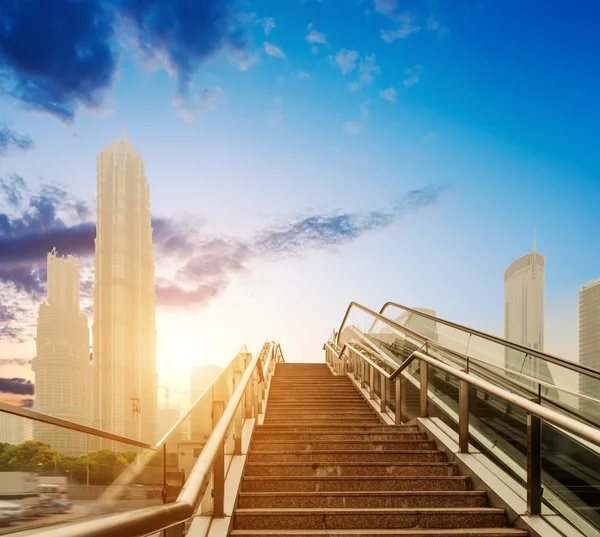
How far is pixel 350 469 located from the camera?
12.6 ft

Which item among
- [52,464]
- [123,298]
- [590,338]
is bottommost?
[123,298]

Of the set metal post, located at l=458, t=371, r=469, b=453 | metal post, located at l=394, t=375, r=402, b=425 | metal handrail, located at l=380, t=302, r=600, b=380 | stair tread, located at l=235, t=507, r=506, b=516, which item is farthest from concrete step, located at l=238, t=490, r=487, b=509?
metal post, located at l=394, t=375, r=402, b=425

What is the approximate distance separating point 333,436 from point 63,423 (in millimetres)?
2705

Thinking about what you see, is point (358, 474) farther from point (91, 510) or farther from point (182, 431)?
point (91, 510)

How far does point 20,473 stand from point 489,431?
296cm

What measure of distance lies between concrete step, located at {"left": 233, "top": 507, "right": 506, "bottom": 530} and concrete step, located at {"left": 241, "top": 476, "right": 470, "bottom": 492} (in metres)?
0.44

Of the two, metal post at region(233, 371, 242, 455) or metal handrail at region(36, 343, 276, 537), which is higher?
metal handrail at region(36, 343, 276, 537)

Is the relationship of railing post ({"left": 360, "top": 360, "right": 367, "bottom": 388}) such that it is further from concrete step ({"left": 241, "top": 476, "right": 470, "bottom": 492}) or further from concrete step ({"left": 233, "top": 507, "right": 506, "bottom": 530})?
concrete step ({"left": 233, "top": 507, "right": 506, "bottom": 530})

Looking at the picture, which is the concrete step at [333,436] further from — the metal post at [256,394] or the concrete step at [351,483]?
the concrete step at [351,483]

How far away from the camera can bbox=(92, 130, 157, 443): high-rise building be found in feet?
446

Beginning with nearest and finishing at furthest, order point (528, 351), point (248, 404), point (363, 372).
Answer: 1. point (528, 351)
2. point (248, 404)
3. point (363, 372)

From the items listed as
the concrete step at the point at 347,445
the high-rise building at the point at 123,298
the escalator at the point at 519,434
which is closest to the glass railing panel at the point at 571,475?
the escalator at the point at 519,434

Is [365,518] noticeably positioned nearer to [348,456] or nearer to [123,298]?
[348,456]

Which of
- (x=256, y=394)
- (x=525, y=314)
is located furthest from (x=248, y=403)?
(x=525, y=314)
